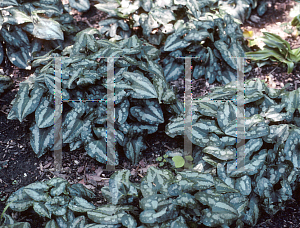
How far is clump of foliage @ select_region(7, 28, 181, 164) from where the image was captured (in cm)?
303

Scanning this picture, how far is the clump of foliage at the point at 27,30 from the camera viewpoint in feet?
12.3

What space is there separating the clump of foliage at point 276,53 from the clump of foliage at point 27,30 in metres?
2.62

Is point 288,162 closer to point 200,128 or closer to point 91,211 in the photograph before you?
point 200,128

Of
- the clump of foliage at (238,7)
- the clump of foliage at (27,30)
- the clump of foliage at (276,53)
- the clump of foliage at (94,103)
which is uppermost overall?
the clump of foliage at (238,7)

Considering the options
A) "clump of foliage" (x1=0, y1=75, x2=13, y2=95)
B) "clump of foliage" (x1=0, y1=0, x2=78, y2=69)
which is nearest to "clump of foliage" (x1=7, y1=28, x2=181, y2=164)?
"clump of foliage" (x1=0, y1=75, x2=13, y2=95)

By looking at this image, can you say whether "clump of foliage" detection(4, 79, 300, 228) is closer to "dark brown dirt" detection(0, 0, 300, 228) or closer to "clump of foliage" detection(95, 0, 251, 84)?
"dark brown dirt" detection(0, 0, 300, 228)

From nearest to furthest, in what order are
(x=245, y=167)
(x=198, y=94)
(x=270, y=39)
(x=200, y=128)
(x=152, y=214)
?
(x=152, y=214)
(x=245, y=167)
(x=200, y=128)
(x=198, y=94)
(x=270, y=39)

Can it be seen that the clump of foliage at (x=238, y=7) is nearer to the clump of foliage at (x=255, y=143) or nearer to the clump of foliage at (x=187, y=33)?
the clump of foliage at (x=187, y=33)

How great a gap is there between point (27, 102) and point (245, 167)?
2.16 meters

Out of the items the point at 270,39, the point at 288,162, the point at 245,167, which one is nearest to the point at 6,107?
the point at 245,167

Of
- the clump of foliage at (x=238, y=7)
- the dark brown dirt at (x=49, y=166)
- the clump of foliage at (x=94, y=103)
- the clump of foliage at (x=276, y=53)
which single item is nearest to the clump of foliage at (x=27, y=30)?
the dark brown dirt at (x=49, y=166)

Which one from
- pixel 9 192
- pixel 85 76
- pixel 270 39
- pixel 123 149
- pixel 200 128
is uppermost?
pixel 270 39

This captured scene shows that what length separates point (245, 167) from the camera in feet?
8.73

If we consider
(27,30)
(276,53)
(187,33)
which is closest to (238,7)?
(276,53)
